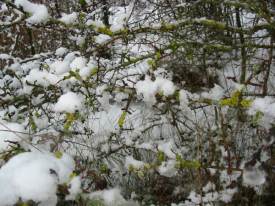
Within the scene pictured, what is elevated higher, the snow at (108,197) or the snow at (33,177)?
the snow at (33,177)

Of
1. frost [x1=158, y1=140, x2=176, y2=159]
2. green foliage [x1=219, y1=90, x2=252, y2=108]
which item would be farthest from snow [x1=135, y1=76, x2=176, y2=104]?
frost [x1=158, y1=140, x2=176, y2=159]

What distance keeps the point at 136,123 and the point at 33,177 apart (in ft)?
4.95

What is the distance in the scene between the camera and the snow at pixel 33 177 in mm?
1214

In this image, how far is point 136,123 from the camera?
2.71 metres

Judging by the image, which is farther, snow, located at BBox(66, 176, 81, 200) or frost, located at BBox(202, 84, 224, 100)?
frost, located at BBox(202, 84, 224, 100)

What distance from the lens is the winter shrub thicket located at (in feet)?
4.97

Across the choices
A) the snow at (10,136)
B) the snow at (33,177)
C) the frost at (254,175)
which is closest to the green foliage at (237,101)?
the frost at (254,175)

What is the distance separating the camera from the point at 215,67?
106 inches

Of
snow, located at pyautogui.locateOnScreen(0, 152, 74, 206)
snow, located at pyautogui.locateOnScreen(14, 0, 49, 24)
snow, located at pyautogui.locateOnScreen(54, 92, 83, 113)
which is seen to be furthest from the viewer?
snow, located at pyautogui.locateOnScreen(14, 0, 49, 24)

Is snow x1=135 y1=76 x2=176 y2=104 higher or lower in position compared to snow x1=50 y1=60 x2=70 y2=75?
lower

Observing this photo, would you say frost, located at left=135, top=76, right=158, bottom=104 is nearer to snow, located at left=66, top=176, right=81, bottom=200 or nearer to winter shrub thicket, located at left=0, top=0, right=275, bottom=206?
winter shrub thicket, located at left=0, top=0, right=275, bottom=206

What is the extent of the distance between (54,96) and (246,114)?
39.6 inches

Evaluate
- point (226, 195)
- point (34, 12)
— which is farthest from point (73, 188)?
point (226, 195)

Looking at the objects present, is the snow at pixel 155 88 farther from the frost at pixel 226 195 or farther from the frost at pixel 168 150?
the frost at pixel 226 195
